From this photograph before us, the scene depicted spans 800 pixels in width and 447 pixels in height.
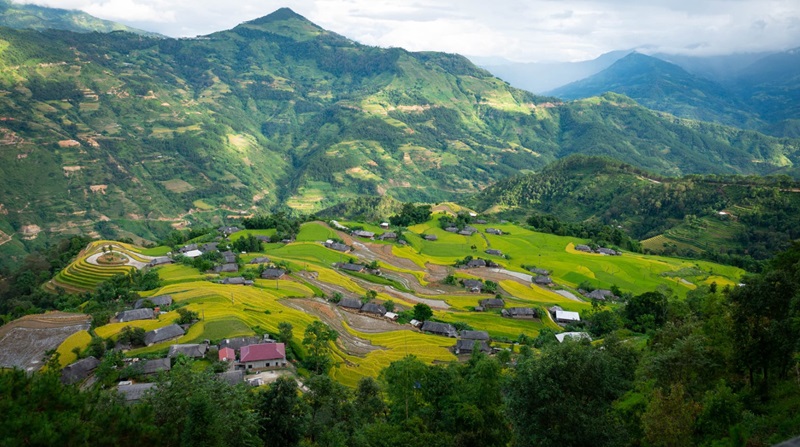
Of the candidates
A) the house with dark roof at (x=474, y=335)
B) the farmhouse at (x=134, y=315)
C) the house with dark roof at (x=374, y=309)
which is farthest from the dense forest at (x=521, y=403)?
the house with dark roof at (x=374, y=309)

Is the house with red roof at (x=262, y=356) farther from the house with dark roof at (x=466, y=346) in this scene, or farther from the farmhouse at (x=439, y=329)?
the farmhouse at (x=439, y=329)

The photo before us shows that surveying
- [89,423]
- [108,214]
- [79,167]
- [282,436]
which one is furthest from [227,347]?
[79,167]

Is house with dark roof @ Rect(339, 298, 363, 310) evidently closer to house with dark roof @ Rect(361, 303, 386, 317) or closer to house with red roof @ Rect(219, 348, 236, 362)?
house with dark roof @ Rect(361, 303, 386, 317)

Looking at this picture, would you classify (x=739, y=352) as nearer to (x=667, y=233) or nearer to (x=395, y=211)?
(x=667, y=233)

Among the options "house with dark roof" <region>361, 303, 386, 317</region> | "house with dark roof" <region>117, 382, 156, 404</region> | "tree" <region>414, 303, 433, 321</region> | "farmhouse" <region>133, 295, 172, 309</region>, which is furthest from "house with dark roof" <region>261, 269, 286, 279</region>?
"house with dark roof" <region>117, 382, 156, 404</region>

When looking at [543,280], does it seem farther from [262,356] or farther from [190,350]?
[190,350]
